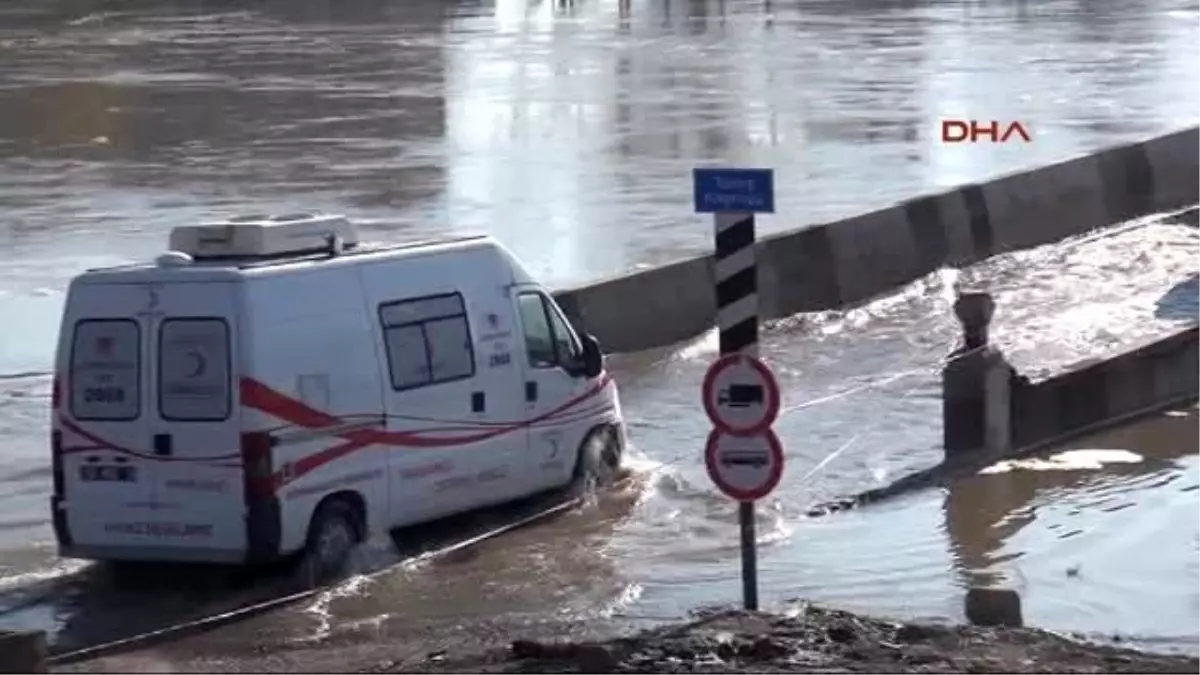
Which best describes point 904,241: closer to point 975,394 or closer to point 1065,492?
point 975,394

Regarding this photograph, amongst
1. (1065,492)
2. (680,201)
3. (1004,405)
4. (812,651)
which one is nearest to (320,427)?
(812,651)

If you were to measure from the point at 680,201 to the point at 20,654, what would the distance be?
80.0 feet

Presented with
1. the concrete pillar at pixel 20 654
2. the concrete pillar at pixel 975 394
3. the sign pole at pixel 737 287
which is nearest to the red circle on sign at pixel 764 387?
the sign pole at pixel 737 287

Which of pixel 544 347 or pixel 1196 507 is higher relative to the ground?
pixel 544 347

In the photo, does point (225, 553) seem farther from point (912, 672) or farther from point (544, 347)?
point (912, 672)

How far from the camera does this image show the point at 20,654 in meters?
11.6

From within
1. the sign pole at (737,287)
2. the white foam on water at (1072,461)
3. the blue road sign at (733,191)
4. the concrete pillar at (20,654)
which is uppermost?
the blue road sign at (733,191)

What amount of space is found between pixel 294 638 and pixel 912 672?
13.4 ft

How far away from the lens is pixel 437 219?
3391 cm

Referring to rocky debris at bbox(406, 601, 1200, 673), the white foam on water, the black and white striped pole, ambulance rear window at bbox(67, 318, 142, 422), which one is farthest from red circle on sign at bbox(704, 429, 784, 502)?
the white foam on water

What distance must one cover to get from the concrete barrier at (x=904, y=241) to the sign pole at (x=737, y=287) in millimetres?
11195

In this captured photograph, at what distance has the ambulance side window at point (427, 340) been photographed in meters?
16.7

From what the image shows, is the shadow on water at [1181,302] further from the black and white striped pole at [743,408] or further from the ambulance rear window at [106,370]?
the black and white striped pole at [743,408]

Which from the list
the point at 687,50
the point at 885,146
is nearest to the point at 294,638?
the point at 885,146
